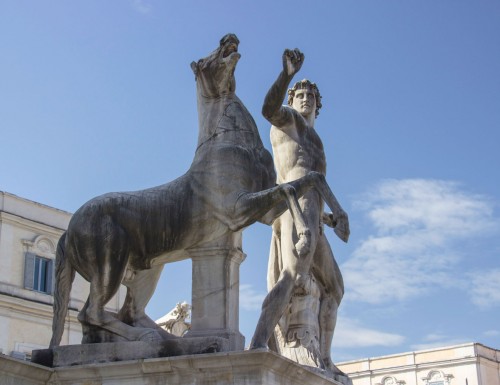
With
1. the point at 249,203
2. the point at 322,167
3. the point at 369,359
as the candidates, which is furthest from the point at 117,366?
the point at 369,359

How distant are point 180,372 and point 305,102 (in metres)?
4.58

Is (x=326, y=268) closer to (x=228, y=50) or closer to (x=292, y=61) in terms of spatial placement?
(x=292, y=61)

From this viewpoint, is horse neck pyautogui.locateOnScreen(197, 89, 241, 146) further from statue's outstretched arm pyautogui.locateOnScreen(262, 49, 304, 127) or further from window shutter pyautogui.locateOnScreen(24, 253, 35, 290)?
window shutter pyautogui.locateOnScreen(24, 253, 35, 290)

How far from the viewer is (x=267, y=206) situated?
1016cm

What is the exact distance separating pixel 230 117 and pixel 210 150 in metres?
0.49

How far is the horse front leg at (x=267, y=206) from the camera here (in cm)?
1006

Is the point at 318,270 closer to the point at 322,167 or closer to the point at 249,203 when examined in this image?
the point at 322,167

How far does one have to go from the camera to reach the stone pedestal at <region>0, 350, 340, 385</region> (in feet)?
30.3

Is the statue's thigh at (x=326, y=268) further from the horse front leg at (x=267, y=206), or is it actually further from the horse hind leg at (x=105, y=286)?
the horse hind leg at (x=105, y=286)

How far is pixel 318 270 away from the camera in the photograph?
11.9 meters

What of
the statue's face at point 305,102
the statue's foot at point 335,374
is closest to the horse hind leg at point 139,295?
the statue's foot at point 335,374

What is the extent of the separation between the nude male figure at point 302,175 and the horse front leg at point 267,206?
0.69 meters

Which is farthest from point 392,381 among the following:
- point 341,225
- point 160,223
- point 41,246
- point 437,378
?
point 160,223

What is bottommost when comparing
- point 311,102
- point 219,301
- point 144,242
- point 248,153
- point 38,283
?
point 219,301
